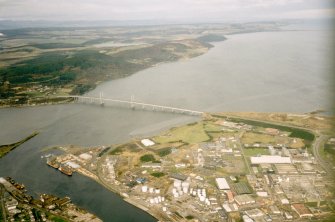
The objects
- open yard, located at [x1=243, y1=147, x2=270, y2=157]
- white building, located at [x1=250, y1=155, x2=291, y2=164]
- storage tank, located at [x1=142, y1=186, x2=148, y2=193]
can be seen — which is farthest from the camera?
open yard, located at [x1=243, y1=147, x2=270, y2=157]

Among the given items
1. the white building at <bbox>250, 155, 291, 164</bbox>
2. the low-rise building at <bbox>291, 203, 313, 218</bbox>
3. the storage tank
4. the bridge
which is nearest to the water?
the bridge

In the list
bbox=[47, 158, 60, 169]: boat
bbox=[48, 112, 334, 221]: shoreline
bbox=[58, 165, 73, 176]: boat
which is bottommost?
bbox=[47, 158, 60, 169]: boat

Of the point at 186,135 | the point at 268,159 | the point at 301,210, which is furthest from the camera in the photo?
the point at 186,135

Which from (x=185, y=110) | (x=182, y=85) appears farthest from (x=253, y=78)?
(x=185, y=110)

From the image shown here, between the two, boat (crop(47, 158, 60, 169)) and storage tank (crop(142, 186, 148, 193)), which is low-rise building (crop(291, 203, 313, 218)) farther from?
boat (crop(47, 158, 60, 169))

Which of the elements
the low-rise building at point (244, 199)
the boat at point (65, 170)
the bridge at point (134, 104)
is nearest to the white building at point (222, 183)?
the low-rise building at point (244, 199)

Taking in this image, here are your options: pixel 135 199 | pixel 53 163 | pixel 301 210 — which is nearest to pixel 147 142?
pixel 53 163

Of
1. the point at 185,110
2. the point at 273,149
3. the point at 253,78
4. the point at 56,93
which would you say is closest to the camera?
the point at 273,149

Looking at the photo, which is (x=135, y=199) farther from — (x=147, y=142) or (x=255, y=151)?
(x=255, y=151)

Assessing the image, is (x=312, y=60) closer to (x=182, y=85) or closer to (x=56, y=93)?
(x=182, y=85)
